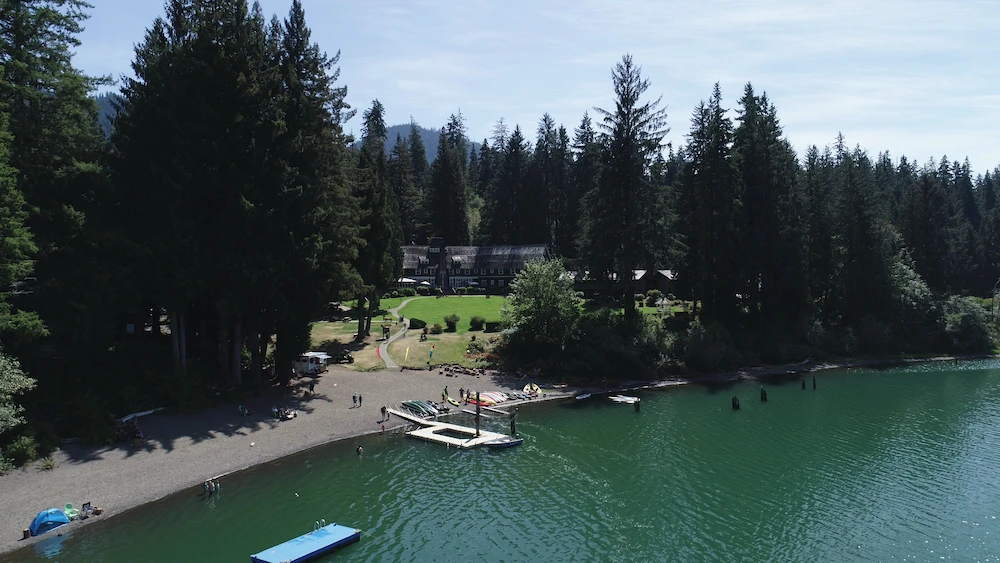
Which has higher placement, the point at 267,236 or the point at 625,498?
the point at 267,236

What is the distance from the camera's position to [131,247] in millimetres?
36938

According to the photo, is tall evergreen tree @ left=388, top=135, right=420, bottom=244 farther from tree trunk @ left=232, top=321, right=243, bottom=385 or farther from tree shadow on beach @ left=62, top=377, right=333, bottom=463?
tree shadow on beach @ left=62, top=377, right=333, bottom=463

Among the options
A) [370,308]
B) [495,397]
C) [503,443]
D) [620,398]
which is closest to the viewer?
[503,443]

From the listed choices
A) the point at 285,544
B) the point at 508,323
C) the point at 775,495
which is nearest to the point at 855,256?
the point at 508,323

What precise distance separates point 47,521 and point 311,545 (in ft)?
37.4

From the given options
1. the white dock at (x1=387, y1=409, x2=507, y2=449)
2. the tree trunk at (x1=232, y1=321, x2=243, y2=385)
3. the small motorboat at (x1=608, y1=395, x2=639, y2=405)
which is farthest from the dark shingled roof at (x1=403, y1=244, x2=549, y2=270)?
the tree trunk at (x1=232, y1=321, x2=243, y2=385)

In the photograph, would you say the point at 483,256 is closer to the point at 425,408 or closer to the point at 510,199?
the point at 510,199

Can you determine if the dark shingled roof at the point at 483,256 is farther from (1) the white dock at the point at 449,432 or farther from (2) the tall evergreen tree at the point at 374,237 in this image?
(1) the white dock at the point at 449,432

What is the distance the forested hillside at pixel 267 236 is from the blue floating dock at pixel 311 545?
580 inches

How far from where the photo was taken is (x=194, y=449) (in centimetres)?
3472

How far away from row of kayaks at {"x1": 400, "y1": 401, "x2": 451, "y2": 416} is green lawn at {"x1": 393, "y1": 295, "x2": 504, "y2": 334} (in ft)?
62.5

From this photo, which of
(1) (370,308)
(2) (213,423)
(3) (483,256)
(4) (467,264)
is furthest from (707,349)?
(4) (467,264)

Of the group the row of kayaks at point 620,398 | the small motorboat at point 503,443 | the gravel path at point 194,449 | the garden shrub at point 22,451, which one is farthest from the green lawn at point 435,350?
the garden shrub at point 22,451

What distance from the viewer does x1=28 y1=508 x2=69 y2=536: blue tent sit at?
25.5 metres
